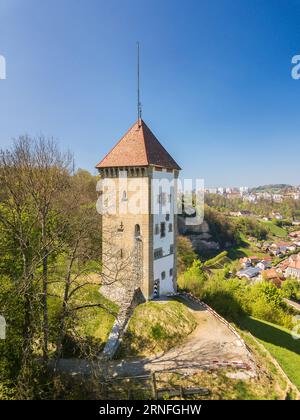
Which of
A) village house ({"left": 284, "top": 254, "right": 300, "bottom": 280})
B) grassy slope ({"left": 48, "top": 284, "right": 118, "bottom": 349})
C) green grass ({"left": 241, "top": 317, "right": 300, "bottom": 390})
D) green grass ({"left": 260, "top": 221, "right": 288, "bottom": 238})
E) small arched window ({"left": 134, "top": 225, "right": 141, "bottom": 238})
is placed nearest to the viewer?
grassy slope ({"left": 48, "top": 284, "right": 118, "bottom": 349})

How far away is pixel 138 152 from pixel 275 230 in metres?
144

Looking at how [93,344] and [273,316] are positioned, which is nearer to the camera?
[93,344]

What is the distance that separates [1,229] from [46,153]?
15.2 feet

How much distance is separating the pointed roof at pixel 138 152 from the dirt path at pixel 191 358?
12967 millimetres

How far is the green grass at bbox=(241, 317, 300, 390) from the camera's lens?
67.2ft

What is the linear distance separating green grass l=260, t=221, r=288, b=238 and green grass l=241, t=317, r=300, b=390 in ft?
401

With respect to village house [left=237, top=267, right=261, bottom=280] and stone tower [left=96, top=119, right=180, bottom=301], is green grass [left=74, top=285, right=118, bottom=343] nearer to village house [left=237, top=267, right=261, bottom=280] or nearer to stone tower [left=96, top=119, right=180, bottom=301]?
stone tower [left=96, top=119, right=180, bottom=301]

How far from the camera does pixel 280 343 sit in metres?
26.3

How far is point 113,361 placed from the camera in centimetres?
1761

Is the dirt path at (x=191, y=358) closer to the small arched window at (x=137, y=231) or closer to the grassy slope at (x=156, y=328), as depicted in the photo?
the grassy slope at (x=156, y=328)

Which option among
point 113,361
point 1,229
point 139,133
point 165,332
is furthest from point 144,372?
point 139,133

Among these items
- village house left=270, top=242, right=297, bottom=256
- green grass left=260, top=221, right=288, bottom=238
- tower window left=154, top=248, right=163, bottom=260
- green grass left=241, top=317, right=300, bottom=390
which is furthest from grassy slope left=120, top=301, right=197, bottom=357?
green grass left=260, top=221, right=288, bottom=238

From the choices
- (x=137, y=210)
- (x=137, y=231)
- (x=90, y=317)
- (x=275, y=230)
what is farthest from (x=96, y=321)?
(x=275, y=230)
